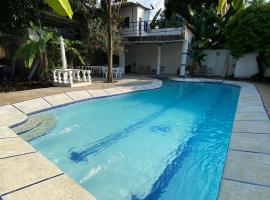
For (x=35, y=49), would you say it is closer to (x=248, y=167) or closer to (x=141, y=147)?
(x=141, y=147)

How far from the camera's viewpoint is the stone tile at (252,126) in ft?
17.4

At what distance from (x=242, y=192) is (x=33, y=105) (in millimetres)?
6693

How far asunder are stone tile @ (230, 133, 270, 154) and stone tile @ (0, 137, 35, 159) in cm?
423

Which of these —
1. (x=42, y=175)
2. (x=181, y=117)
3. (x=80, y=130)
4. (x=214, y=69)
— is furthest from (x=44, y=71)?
(x=214, y=69)

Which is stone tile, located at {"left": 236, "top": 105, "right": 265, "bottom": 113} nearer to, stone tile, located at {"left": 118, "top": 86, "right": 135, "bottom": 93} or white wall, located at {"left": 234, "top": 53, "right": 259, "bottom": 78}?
stone tile, located at {"left": 118, "top": 86, "right": 135, "bottom": 93}

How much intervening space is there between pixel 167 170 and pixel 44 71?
9631 millimetres

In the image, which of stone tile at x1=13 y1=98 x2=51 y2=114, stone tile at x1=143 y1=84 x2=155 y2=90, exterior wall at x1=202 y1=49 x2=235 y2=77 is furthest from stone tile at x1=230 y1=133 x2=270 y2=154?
exterior wall at x1=202 y1=49 x2=235 y2=77

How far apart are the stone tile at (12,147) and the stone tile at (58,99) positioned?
3.47m

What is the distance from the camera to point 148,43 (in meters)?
19.2

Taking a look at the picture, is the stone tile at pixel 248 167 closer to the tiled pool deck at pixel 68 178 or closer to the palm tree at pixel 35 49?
the tiled pool deck at pixel 68 178

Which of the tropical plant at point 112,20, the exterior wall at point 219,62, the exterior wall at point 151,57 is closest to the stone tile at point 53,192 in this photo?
the tropical plant at point 112,20

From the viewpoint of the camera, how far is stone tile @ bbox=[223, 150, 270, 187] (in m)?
3.40

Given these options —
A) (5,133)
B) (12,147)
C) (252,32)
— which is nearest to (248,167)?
(12,147)

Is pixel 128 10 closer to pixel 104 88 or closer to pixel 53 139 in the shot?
pixel 104 88
